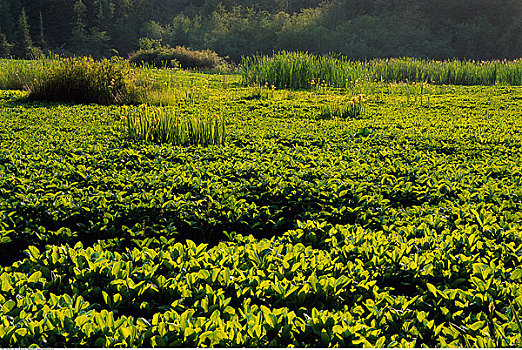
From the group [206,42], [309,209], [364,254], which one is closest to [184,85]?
[309,209]

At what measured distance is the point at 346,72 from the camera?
1438 centimetres

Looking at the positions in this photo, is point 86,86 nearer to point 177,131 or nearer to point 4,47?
point 177,131

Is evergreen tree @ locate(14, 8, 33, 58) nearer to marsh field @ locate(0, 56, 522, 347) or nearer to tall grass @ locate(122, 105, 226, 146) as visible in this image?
marsh field @ locate(0, 56, 522, 347)

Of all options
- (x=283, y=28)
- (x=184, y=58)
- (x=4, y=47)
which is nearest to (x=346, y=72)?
(x=184, y=58)

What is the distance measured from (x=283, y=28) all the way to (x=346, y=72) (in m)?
20.8

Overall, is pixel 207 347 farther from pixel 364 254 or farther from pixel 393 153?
pixel 393 153

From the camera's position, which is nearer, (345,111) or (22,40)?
(345,111)

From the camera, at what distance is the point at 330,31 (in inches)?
1325

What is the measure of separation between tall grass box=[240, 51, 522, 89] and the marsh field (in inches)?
308

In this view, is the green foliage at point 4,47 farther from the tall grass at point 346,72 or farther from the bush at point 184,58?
the tall grass at point 346,72

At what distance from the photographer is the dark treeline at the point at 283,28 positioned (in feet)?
103

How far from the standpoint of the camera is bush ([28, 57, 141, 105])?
9.55 metres

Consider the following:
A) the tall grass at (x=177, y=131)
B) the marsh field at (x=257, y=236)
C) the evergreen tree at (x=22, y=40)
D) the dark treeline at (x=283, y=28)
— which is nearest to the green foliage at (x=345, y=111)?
the marsh field at (x=257, y=236)

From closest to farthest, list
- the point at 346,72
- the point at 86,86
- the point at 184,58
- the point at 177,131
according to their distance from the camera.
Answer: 1. the point at 177,131
2. the point at 86,86
3. the point at 346,72
4. the point at 184,58
